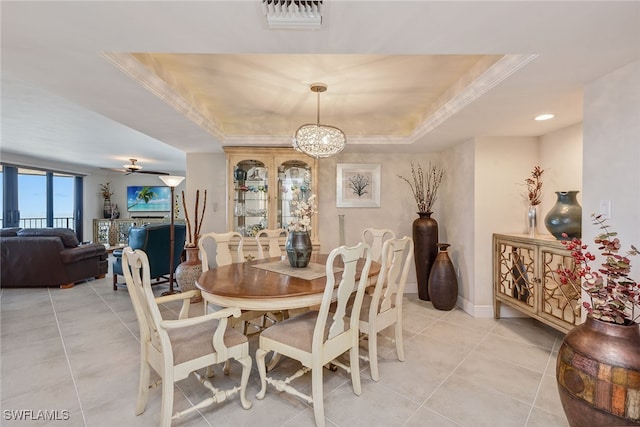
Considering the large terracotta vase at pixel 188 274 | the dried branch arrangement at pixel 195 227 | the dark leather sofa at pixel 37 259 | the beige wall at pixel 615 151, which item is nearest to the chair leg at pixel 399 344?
the beige wall at pixel 615 151

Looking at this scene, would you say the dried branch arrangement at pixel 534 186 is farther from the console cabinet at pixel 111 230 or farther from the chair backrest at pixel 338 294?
the console cabinet at pixel 111 230

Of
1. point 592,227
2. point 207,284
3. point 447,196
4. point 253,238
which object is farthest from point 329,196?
point 592,227

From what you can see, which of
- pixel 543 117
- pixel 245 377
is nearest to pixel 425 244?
pixel 543 117

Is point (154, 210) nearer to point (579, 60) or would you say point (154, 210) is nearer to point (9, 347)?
point (9, 347)

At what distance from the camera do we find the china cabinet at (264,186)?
13.5 ft

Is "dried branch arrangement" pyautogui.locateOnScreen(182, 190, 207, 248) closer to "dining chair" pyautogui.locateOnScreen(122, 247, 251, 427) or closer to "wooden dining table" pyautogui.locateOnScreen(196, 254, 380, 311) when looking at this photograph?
"wooden dining table" pyautogui.locateOnScreen(196, 254, 380, 311)

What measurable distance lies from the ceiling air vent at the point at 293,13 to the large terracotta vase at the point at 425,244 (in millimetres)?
3046

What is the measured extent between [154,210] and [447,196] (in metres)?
8.70

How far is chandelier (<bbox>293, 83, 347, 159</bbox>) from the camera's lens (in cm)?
284

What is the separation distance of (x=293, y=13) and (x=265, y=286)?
155cm

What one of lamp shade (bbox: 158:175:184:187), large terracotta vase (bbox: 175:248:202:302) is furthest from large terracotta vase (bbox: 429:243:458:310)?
lamp shade (bbox: 158:175:184:187)

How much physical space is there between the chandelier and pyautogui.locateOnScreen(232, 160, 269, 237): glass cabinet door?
1.40 m

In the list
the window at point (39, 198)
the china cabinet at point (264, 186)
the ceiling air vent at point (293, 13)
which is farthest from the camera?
the window at point (39, 198)

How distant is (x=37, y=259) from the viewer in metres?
4.54
